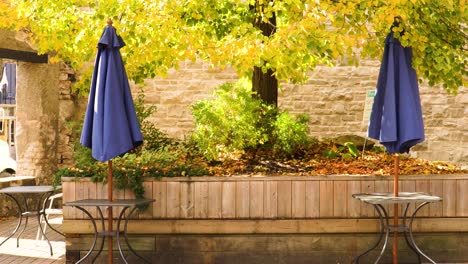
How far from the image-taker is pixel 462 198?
7.54 m

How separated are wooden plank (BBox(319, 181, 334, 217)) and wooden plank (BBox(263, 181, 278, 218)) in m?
0.43

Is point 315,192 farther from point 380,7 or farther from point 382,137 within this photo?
point 380,7

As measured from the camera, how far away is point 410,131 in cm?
680

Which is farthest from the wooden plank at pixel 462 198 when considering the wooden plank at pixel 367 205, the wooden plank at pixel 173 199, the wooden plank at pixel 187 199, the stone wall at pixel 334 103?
the stone wall at pixel 334 103

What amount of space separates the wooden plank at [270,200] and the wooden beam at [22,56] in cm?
583

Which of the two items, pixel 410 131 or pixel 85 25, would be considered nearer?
pixel 410 131

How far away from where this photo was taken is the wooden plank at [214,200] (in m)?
7.50

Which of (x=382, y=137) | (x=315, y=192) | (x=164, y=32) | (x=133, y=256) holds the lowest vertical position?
(x=133, y=256)

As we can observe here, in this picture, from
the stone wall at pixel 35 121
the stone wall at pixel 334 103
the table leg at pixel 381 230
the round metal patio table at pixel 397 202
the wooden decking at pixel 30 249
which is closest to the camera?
the round metal patio table at pixel 397 202

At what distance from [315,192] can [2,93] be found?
24.7 metres

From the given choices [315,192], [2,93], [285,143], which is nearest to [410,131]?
[315,192]

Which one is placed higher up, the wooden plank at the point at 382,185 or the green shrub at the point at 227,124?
the green shrub at the point at 227,124

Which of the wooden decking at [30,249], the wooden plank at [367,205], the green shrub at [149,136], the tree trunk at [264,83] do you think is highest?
the tree trunk at [264,83]

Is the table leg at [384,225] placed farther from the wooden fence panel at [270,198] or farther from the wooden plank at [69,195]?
the wooden plank at [69,195]
